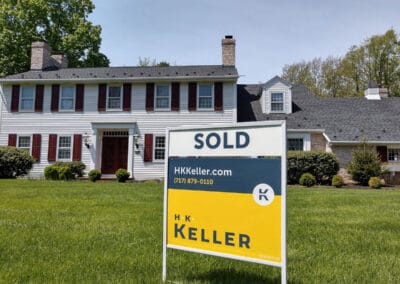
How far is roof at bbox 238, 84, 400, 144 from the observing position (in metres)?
17.5

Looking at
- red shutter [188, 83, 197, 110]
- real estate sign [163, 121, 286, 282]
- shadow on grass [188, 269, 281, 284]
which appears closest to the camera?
real estate sign [163, 121, 286, 282]

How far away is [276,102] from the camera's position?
1864 centimetres

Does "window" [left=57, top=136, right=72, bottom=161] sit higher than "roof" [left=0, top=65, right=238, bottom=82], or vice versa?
"roof" [left=0, top=65, right=238, bottom=82]

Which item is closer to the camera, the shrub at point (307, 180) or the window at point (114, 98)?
the shrub at point (307, 180)

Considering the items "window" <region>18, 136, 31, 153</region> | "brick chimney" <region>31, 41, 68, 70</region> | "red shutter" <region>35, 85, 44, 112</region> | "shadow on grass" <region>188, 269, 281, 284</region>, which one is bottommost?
"shadow on grass" <region>188, 269, 281, 284</region>

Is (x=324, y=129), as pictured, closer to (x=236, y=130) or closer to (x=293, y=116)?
(x=293, y=116)

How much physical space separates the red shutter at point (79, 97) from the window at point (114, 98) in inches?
Answer: 60.1

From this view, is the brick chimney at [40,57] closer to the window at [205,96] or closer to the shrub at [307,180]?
the window at [205,96]

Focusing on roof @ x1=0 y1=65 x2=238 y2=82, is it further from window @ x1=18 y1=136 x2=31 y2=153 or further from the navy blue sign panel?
the navy blue sign panel

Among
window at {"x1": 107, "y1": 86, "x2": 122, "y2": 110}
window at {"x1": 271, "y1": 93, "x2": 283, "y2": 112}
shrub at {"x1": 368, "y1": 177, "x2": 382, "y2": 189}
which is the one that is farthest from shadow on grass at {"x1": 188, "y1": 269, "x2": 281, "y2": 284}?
window at {"x1": 271, "y1": 93, "x2": 283, "y2": 112}

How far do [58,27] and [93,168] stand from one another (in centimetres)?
1778

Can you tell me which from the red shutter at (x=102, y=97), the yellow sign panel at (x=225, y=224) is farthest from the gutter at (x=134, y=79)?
the yellow sign panel at (x=225, y=224)

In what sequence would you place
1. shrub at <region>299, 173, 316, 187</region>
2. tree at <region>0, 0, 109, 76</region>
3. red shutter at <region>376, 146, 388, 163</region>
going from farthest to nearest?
tree at <region>0, 0, 109, 76</region>, red shutter at <region>376, 146, 388, 163</region>, shrub at <region>299, 173, 316, 187</region>

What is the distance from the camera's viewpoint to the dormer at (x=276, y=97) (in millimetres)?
18469
